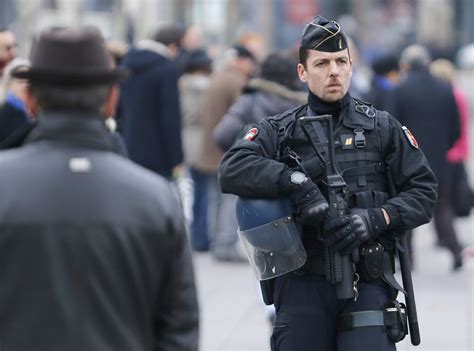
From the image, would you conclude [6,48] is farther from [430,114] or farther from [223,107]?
[430,114]

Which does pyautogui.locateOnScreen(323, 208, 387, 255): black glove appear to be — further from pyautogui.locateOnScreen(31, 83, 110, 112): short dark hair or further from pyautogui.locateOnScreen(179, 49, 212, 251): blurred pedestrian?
pyautogui.locateOnScreen(179, 49, 212, 251): blurred pedestrian

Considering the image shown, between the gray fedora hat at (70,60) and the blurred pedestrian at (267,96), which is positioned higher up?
the gray fedora hat at (70,60)

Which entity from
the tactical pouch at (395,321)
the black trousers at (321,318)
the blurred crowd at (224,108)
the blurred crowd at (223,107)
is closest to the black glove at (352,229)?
the black trousers at (321,318)

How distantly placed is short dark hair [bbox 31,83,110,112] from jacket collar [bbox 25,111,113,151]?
2cm

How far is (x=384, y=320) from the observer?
510 cm

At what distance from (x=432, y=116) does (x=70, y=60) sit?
7.99 metres

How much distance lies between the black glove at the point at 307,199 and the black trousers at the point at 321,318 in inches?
9.7

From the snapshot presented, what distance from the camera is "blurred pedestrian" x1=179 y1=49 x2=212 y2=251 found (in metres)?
12.6

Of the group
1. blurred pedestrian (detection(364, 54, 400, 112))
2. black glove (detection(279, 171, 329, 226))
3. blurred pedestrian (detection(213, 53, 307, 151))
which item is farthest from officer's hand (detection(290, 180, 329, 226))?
blurred pedestrian (detection(364, 54, 400, 112))

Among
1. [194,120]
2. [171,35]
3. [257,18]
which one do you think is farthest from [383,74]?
[257,18]

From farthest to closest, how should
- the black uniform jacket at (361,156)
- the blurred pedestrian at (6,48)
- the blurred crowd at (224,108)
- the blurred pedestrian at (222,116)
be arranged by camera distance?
the blurred pedestrian at (222,116), the blurred crowd at (224,108), the blurred pedestrian at (6,48), the black uniform jacket at (361,156)

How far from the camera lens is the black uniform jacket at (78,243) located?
11.3 feet

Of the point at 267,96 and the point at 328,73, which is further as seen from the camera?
the point at 267,96

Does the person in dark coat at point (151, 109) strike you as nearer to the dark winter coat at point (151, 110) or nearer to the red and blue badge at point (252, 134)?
the dark winter coat at point (151, 110)
